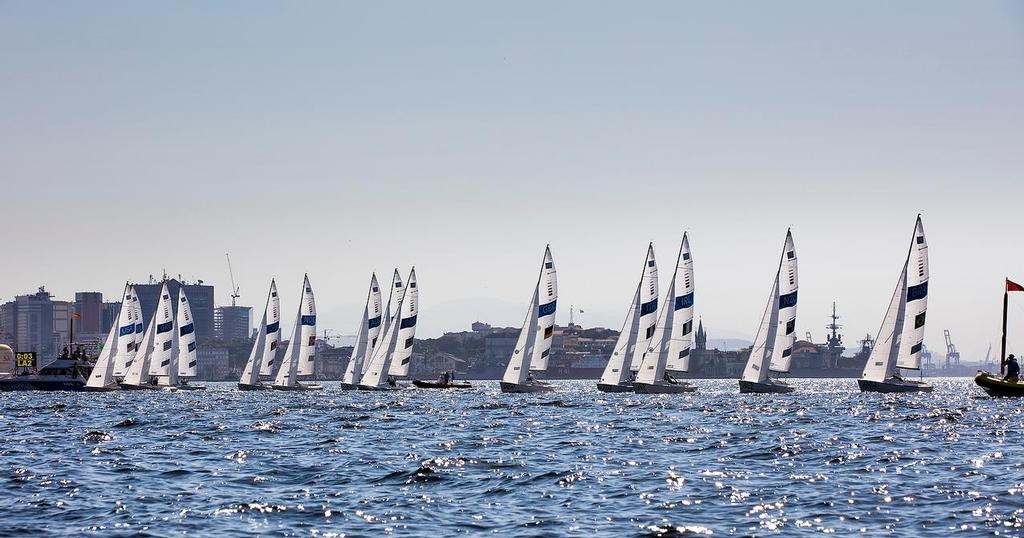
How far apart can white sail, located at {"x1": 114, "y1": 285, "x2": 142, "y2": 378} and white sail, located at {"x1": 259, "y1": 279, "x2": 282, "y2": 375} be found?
16187mm

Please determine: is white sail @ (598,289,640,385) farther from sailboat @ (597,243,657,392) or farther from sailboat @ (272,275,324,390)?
sailboat @ (272,275,324,390)

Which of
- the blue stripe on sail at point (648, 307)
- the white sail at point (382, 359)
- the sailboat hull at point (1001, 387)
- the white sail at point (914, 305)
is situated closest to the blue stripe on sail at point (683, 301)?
the blue stripe on sail at point (648, 307)

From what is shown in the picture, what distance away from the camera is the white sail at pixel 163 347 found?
139 metres

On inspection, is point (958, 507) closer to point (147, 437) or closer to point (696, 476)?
point (696, 476)

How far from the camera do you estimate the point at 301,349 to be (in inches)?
5458

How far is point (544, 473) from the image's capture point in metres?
35.3

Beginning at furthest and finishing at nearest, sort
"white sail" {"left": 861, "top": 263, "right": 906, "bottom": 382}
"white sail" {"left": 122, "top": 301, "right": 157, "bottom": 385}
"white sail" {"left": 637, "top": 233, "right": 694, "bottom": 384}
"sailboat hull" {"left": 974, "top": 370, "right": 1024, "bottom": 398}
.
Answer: "white sail" {"left": 122, "top": 301, "right": 157, "bottom": 385} < "white sail" {"left": 637, "top": 233, "right": 694, "bottom": 384} < "white sail" {"left": 861, "top": 263, "right": 906, "bottom": 382} < "sailboat hull" {"left": 974, "top": 370, "right": 1024, "bottom": 398}

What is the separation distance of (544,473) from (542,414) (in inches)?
1390

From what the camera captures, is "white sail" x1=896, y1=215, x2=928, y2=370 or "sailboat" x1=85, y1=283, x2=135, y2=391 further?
"sailboat" x1=85, y1=283, x2=135, y2=391

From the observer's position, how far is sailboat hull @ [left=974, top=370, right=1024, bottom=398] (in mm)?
93375

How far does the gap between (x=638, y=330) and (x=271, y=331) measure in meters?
54.5

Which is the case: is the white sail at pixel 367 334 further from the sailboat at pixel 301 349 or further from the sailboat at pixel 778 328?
the sailboat at pixel 778 328

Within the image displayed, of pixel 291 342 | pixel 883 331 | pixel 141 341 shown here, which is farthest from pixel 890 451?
pixel 141 341

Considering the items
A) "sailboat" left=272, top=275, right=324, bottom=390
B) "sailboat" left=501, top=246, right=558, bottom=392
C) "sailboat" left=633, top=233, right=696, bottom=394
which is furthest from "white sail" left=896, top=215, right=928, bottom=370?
"sailboat" left=272, top=275, right=324, bottom=390
